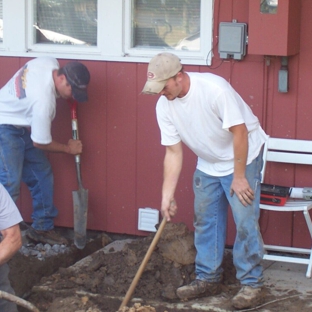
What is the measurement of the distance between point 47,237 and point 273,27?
267cm

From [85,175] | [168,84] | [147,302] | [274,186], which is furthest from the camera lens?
[85,175]

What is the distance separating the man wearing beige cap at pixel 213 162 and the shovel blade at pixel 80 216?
4.60 ft

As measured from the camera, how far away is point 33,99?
224 inches

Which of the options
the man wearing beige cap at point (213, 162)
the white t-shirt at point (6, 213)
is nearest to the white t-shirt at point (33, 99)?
the man wearing beige cap at point (213, 162)

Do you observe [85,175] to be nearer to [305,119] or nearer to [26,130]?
[26,130]

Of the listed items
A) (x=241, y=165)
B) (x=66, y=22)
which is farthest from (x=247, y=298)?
(x=66, y=22)

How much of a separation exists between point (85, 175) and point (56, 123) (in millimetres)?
518

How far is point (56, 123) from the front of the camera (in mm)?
6363

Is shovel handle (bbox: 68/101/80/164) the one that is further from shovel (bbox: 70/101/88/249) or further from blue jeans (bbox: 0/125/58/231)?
blue jeans (bbox: 0/125/58/231)

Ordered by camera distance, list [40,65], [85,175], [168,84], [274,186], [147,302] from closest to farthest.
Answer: [168,84]
[147,302]
[274,186]
[40,65]
[85,175]

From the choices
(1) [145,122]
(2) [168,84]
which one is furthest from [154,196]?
(2) [168,84]

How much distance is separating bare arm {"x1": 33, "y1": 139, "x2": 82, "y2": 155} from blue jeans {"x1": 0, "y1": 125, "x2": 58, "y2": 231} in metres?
0.21

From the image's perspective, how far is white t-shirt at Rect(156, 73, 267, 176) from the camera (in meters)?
4.54

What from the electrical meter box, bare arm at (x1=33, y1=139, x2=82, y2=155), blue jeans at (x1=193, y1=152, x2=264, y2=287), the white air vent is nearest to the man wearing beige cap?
blue jeans at (x1=193, y1=152, x2=264, y2=287)
